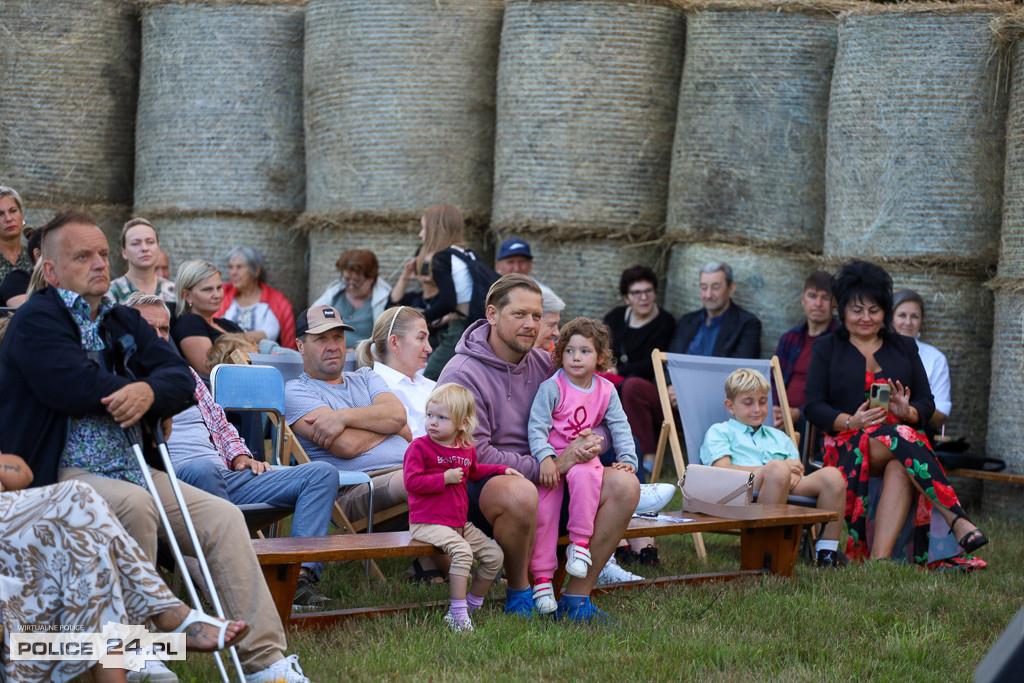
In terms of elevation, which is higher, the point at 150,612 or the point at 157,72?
the point at 157,72

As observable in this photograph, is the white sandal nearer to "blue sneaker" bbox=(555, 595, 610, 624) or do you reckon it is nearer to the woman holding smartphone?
"blue sneaker" bbox=(555, 595, 610, 624)

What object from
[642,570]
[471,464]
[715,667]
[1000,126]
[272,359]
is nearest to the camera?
[715,667]

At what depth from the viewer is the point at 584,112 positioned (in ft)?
24.6

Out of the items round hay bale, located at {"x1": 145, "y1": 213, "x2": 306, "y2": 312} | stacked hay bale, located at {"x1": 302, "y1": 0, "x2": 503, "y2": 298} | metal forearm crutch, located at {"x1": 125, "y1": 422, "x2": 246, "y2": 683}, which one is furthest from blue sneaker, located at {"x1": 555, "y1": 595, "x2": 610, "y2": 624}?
round hay bale, located at {"x1": 145, "y1": 213, "x2": 306, "y2": 312}

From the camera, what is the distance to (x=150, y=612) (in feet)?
10.1

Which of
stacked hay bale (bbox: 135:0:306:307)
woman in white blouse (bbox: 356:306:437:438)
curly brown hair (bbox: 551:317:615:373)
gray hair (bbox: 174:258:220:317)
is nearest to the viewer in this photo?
curly brown hair (bbox: 551:317:615:373)

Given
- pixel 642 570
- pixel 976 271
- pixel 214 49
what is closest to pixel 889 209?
pixel 976 271

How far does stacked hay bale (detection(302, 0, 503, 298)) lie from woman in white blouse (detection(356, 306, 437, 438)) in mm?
2423

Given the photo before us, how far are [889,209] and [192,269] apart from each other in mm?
3887

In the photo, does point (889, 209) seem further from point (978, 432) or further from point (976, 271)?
point (978, 432)

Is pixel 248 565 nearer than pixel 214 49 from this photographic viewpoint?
Yes

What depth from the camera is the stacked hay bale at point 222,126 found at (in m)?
8.17

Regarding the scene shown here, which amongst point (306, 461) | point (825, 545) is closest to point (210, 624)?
point (306, 461)

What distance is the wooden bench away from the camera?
12.2 feet
